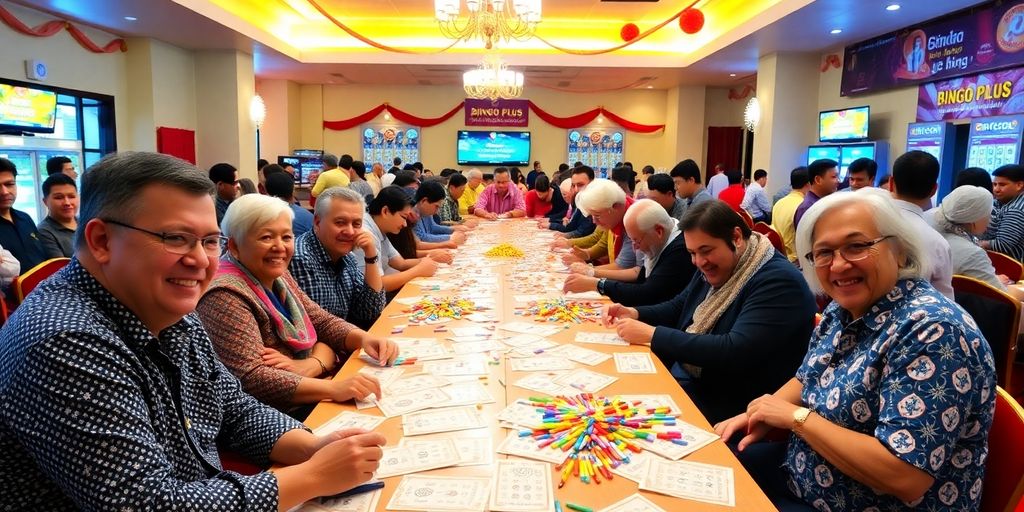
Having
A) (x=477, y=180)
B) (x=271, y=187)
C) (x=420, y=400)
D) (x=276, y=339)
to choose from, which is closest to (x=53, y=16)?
(x=271, y=187)

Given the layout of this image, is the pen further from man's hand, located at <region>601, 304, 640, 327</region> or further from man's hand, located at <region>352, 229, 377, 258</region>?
man's hand, located at <region>352, 229, 377, 258</region>

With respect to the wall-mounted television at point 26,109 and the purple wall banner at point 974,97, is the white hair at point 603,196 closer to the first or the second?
the purple wall banner at point 974,97

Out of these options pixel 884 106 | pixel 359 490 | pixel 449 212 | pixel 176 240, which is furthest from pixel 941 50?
pixel 176 240

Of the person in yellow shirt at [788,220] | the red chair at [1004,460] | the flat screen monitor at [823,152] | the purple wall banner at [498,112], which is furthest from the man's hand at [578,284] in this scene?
the purple wall banner at [498,112]

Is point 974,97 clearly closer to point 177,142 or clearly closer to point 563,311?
point 563,311

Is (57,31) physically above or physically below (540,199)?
above

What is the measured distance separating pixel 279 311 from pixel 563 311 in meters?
1.35

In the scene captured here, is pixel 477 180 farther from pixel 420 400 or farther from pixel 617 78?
pixel 420 400

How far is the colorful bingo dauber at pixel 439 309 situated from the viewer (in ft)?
10.2

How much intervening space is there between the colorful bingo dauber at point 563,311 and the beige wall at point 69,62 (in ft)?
24.3

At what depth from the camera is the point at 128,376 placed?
115 cm

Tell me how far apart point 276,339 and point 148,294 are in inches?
48.2

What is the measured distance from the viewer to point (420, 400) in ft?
6.55

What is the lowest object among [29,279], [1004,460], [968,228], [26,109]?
[1004,460]
